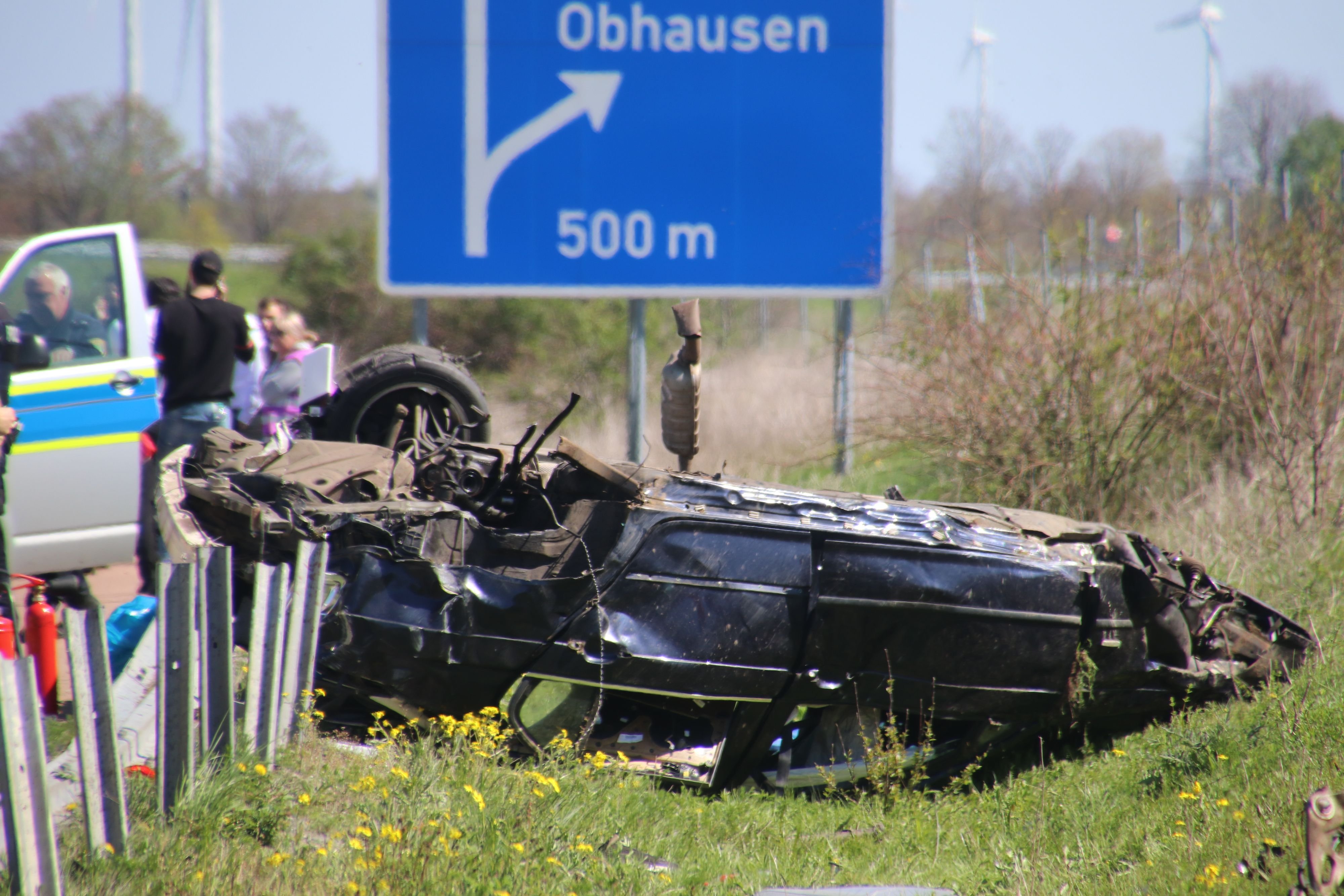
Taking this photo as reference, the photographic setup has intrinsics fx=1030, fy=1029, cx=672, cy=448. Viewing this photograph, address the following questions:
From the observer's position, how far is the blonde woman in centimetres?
592

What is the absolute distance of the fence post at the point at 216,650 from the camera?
2.92 m

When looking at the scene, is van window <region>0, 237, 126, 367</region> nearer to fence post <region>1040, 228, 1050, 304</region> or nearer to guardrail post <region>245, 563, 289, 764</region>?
guardrail post <region>245, 563, 289, 764</region>

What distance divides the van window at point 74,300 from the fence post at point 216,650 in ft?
10.5

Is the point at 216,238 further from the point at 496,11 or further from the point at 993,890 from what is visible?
the point at 993,890

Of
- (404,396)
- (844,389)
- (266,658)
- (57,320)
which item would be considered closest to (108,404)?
(57,320)

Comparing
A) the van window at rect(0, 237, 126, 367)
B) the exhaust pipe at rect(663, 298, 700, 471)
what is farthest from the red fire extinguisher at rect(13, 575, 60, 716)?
the van window at rect(0, 237, 126, 367)

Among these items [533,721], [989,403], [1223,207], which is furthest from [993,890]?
[1223,207]

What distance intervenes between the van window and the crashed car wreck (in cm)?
205

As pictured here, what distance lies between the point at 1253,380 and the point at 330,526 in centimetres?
587

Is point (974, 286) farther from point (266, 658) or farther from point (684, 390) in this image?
point (266, 658)

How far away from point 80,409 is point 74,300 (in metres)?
0.61

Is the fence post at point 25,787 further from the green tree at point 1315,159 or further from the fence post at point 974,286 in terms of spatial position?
the green tree at point 1315,159

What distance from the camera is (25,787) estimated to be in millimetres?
2260

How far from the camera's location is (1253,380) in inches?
265
